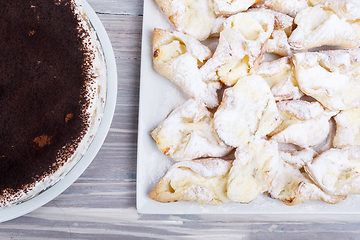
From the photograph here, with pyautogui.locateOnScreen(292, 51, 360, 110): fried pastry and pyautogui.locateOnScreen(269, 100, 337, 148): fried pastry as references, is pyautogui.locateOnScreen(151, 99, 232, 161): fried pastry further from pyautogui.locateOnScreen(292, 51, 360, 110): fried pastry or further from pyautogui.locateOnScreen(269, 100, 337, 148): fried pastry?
pyautogui.locateOnScreen(292, 51, 360, 110): fried pastry

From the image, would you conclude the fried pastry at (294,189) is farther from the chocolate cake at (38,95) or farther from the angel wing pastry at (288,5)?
the chocolate cake at (38,95)

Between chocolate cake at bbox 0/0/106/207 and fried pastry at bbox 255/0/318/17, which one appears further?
fried pastry at bbox 255/0/318/17

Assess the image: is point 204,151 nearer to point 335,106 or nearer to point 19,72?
point 335,106

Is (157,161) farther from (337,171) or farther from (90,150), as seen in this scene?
(337,171)

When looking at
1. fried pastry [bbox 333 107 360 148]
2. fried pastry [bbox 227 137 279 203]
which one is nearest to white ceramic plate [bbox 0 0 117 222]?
fried pastry [bbox 227 137 279 203]

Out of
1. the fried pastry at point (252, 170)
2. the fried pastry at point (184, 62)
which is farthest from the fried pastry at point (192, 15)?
the fried pastry at point (252, 170)

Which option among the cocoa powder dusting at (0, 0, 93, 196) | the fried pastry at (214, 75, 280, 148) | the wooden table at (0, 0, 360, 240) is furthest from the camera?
the wooden table at (0, 0, 360, 240)

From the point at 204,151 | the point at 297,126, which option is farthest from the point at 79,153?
the point at 297,126
